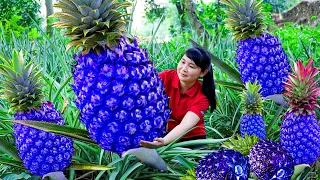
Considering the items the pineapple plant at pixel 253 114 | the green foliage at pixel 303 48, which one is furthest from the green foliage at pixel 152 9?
the pineapple plant at pixel 253 114

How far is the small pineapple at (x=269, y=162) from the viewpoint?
1310mm

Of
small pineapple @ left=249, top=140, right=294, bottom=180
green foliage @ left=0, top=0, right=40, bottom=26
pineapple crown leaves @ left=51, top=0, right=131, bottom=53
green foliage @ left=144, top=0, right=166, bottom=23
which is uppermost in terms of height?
green foliage @ left=144, top=0, right=166, bottom=23

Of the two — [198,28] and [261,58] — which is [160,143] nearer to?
[261,58]

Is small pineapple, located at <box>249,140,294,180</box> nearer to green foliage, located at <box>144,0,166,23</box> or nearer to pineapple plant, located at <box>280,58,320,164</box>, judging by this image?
pineapple plant, located at <box>280,58,320,164</box>

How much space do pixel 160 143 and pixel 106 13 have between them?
0.52 metres

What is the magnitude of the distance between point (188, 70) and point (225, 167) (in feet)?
3.01

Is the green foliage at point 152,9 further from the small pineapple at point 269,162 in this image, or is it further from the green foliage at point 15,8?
the small pineapple at point 269,162

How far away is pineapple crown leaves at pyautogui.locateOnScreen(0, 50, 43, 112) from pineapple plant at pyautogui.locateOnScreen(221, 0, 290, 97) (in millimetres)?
948

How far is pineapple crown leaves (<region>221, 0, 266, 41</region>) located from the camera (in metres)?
1.89

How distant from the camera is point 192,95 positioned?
2068 mm

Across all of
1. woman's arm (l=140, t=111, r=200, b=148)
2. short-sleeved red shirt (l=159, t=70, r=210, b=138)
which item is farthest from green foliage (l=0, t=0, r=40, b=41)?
woman's arm (l=140, t=111, r=200, b=148)

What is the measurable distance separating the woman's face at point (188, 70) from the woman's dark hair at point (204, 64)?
0.7 inches

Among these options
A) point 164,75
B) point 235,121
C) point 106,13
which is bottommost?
point 235,121

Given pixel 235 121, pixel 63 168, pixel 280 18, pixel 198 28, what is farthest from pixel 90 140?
pixel 280 18
